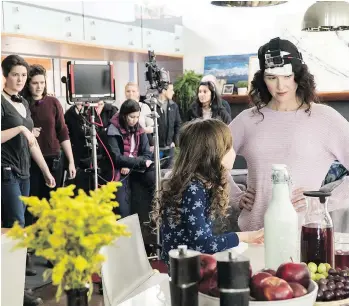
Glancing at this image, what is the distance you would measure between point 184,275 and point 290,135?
1.21 m

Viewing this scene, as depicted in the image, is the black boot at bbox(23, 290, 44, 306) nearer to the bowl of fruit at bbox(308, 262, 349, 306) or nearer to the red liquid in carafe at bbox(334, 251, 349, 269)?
the red liquid in carafe at bbox(334, 251, 349, 269)

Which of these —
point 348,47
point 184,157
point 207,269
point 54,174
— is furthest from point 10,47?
point 207,269

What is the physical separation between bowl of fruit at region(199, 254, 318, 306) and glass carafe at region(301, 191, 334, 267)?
1.32 feet

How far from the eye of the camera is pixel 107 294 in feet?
6.57

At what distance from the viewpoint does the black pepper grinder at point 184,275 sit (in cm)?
113

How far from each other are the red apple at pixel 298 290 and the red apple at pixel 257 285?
0.20 ft

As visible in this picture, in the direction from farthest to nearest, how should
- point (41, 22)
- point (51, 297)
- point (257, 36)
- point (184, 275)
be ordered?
point (257, 36), point (41, 22), point (51, 297), point (184, 275)

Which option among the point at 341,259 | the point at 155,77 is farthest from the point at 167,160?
the point at 341,259

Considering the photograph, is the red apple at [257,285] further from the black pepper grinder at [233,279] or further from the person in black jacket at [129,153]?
the person in black jacket at [129,153]

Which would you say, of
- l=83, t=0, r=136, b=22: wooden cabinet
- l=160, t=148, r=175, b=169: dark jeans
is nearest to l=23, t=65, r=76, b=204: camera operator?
l=160, t=148, r=175, b=169: dark jeans

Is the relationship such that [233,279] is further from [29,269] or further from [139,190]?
[139,190]

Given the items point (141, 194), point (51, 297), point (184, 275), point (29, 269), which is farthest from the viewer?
point (141, 194)

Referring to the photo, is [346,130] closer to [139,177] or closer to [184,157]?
[184,157]

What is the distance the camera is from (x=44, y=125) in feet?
15.4
